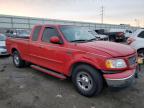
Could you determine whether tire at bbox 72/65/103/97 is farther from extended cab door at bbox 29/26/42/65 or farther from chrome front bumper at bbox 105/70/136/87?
extended cab door at bbox 29/26/42/65

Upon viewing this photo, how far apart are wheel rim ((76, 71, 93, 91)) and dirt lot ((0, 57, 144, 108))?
26 centimetres

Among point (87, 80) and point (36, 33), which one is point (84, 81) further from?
point (36, 33)

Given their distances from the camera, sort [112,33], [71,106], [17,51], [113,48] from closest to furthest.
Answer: [71,106], [113,48], [17,51], [112,33]

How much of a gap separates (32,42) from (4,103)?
2689 mm

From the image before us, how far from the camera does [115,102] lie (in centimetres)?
425

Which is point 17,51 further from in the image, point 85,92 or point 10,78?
point 85,92

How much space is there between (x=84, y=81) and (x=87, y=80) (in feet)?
0.35

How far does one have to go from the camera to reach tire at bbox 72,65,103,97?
420cm

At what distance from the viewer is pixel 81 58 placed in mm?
4426

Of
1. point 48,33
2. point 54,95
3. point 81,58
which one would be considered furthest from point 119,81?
point 48,33

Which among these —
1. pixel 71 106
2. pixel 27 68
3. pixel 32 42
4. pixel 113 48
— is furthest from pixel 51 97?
pixel 27 68

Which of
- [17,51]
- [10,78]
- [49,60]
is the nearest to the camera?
[49,60]

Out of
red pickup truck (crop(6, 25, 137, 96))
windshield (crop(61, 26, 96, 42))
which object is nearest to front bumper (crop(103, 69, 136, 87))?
red pickup truck (crop(6, 25, 137, 96))

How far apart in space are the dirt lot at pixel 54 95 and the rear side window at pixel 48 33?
141 cm
